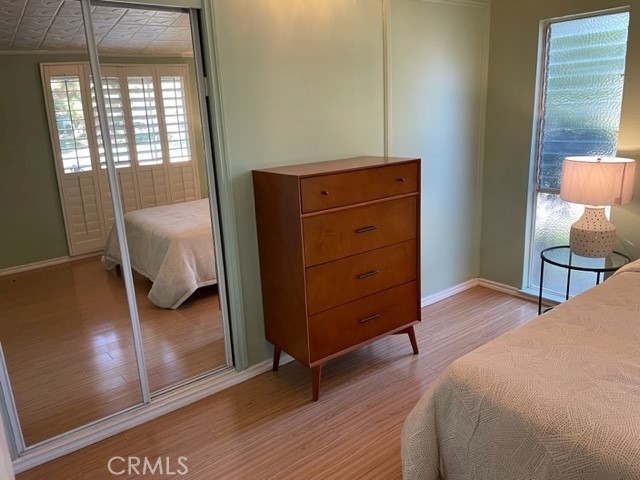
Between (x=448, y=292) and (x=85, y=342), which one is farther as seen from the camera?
(x=448, y=292)

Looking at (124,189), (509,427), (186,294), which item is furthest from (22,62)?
(509,427)

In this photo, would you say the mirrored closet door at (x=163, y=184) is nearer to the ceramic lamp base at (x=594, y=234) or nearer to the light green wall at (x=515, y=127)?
the ceramic lamp base at (x=594, y=234)

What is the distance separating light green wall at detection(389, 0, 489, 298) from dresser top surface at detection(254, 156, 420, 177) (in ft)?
1.70

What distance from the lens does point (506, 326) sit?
126 inches

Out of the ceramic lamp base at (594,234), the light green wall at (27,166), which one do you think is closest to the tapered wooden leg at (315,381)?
the light green wall at (27,166)

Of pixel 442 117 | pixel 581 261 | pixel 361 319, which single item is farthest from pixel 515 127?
pixel 361 319

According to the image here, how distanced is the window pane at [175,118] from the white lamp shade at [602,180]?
7.05 ft

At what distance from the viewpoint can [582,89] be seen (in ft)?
10.1

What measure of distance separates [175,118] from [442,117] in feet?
6.17

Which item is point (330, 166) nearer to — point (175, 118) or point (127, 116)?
point (175, 118)

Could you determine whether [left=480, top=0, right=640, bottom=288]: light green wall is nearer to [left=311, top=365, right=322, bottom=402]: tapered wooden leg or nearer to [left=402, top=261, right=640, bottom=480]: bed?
[left=402, top=261, right=640, bottom=480]: bed

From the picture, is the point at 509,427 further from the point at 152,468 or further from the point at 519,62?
the point at 519,62

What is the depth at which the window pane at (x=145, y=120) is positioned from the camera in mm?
2264

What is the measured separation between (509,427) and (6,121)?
7.57ft
